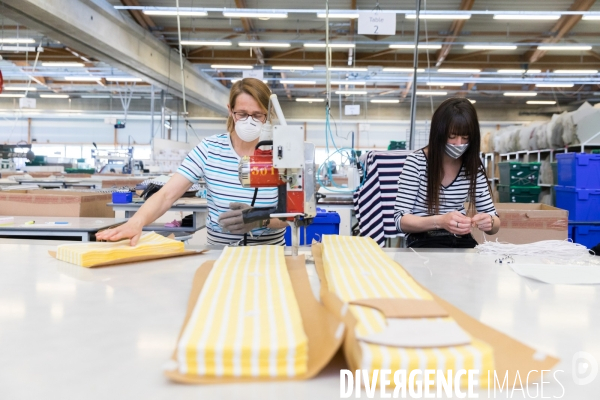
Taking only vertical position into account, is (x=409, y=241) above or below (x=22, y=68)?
below

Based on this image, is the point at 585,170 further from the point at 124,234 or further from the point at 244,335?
the point at 244,335

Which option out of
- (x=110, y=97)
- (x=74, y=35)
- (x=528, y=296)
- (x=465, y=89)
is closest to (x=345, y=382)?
(x=528, y=296)

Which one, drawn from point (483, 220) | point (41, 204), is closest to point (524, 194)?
point (483, 220)

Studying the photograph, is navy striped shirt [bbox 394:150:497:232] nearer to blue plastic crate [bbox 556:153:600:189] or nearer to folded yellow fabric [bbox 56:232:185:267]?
folded yellow fabric [bbox 56:232:185:267]

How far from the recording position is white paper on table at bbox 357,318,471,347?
23.6 inches

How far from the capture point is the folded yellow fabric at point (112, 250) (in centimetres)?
127

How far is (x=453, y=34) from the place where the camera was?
8.87 metres

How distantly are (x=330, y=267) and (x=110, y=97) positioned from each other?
17.6m

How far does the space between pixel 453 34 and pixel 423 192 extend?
25.1 feet

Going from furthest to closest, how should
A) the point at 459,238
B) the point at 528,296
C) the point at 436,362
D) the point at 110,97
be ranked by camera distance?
the point at 110,97 < the point at 459,238 < the point at 528,296 < the point at 436,362

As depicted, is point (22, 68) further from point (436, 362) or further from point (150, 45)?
point (436, 362)

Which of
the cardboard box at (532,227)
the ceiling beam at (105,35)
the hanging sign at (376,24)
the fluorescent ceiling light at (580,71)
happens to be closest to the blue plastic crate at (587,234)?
the cardboard box at (532,227)

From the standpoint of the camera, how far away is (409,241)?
218cm

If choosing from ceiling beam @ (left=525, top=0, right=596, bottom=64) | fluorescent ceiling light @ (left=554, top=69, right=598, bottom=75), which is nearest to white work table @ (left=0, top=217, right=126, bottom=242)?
ceiling beam @ (left=525, top=0, right=596, bottom=64)
